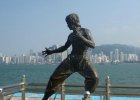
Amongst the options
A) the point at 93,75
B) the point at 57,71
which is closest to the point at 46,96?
the point at 57,71

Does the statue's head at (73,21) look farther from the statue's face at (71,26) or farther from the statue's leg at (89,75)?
the statue's leg at (89,75)

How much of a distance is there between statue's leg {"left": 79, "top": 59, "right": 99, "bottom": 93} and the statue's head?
2.54ft

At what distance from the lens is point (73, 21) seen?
8.36 metres

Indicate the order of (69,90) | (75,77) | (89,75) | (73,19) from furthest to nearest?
(75,77) < (69,90) < (73,19) < (89,75)

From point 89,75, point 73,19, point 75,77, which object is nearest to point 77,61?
point 89,75

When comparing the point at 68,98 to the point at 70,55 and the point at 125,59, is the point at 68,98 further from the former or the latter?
the point at 125,59

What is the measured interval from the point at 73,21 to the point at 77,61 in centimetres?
86

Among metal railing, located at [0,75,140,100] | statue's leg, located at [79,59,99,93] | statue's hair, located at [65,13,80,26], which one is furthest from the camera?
metal railing, located at [0,75,140,100]

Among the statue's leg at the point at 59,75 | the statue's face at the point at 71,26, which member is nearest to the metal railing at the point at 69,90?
the statue's leg at the point at 59,75

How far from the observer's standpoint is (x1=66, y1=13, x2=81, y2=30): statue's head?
329 inches

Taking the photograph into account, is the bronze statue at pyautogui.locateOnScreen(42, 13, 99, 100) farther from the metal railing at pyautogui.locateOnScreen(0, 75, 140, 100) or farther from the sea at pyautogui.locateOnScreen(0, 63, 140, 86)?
the sea at pyautogui.locateOnScreen(0, 63, 140, 86)

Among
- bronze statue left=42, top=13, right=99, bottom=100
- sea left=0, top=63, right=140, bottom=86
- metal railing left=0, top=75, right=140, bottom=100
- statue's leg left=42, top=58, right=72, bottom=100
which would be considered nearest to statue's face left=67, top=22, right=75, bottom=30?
bronze statue left=42, top=13, right=99, bottom=100

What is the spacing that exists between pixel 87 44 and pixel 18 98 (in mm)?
5929

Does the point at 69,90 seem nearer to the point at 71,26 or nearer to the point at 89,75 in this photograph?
the point at 89,75
